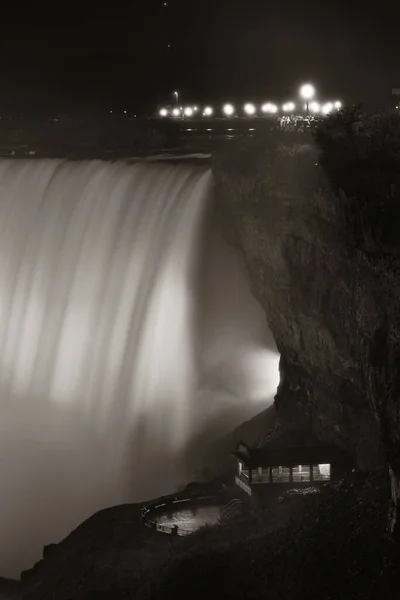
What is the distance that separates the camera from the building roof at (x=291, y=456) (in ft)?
74.9

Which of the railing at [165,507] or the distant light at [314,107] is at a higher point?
the distant light at [314,107]

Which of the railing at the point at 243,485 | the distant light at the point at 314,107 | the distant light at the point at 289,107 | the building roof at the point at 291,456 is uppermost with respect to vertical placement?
the distant light at the point at 289,107

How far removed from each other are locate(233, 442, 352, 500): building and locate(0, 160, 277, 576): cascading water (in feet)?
14.4

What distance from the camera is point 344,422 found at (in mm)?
23688

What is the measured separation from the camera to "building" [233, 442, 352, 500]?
22.8m

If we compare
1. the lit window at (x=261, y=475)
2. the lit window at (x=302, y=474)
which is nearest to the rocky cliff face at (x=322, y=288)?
the lit window at (x=302, y=474)

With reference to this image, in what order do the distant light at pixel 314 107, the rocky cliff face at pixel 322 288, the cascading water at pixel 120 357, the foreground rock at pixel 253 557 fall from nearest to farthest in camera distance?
the foreground rock at pixel 253 557
the rocky cliff face at pixel 322 288
the cascading water at pixel 120 357
the distant light at pixel 314 107

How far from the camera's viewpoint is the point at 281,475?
903 inches

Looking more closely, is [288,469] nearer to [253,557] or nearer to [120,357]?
[253,557]

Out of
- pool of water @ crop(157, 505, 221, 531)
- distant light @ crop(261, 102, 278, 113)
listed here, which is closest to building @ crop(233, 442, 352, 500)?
pool of water @ crop(157, 505, 221, 531)

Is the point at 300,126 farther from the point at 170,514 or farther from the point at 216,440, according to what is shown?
the point at 170,514

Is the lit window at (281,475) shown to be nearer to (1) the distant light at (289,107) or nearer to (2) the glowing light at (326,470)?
(2) the glowing light at (326,470)

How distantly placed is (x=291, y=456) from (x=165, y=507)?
3.09m

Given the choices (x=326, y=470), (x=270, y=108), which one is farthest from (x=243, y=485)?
(x=270, y=108)
